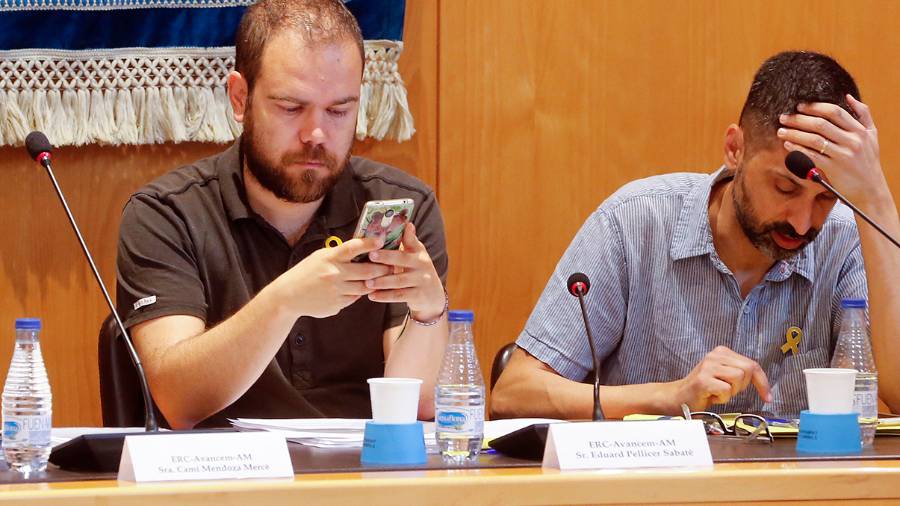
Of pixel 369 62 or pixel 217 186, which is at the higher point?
pixel 369 62

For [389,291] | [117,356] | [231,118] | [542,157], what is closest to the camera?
[389,291]

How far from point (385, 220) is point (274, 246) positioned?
525 mm

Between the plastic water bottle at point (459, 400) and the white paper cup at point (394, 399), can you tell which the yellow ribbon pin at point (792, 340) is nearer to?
the plastic water bottle at point (459, 400)

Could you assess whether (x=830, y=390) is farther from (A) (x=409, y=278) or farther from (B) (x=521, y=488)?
(A) (x=409, y=278)

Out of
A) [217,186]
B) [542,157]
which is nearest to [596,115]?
[542,157]

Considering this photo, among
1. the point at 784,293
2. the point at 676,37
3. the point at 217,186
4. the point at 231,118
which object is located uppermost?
the point at 676,37

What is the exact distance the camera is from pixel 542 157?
9.39 ft

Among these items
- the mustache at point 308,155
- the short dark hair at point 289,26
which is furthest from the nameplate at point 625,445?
the short dark hair at point 289,26

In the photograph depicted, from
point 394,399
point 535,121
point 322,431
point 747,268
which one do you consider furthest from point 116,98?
point 394,399

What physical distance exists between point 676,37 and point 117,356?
1546 millimetres

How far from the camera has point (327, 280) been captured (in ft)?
A: 5.80

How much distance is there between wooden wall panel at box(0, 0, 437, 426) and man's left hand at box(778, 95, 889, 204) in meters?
1.01

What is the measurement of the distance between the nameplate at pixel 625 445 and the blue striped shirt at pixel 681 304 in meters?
0.78

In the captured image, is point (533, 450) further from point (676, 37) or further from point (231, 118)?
point (676, 37)
